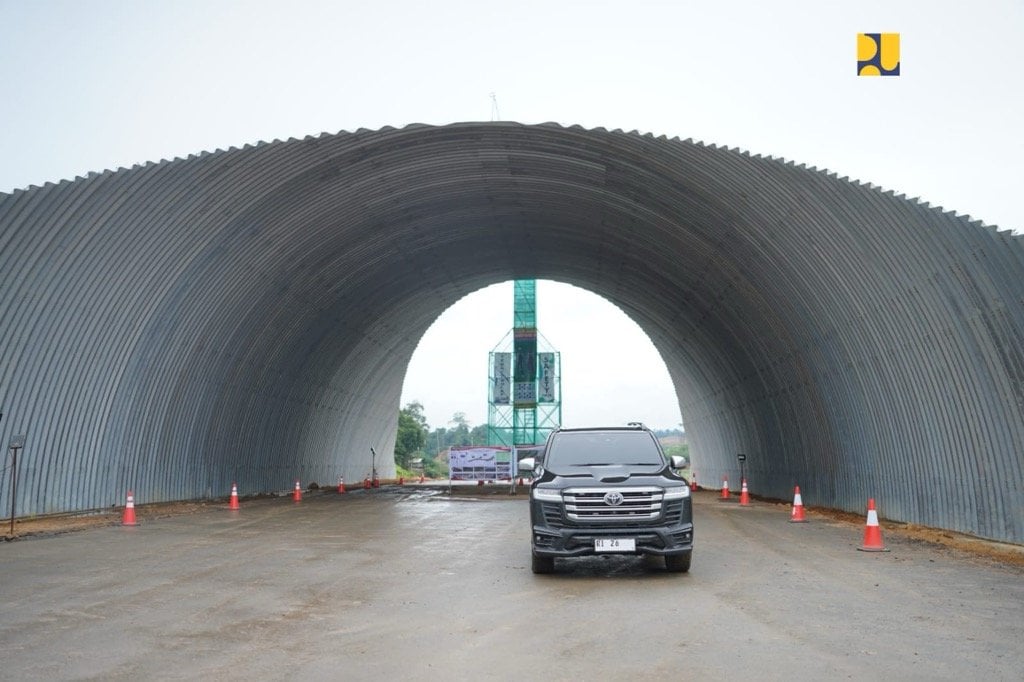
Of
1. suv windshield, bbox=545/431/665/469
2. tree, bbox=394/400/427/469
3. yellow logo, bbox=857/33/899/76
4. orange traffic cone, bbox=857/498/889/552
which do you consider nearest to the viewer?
suv windshield, bbox=545/431/665/469

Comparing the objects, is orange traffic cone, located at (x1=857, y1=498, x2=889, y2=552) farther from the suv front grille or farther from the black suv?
the suv front grille

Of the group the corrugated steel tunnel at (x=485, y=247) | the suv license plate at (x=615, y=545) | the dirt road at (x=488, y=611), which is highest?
the corrugated steel tunnel at (x=485, y=247)

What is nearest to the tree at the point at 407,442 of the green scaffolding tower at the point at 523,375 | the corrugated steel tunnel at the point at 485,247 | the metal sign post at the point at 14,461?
the green scaffolding tower at the point at 523,375

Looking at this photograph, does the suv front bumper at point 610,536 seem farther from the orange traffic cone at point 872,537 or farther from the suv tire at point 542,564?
the orange traffic cone at point 872,537

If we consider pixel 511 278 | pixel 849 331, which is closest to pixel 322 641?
pixel 849 331

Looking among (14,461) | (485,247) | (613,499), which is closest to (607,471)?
(613,499)

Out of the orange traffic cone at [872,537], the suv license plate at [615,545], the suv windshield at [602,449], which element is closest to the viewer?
the suv license plate at [615,545]

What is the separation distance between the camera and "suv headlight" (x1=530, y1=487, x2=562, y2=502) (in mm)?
11609

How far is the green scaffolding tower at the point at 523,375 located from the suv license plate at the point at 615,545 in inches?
1903

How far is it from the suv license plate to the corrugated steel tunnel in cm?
602

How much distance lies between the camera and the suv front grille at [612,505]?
11.5 metres

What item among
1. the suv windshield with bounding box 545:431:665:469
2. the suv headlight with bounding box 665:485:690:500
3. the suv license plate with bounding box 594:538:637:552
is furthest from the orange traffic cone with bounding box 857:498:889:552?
the suv license plate with bounding box 594:538:637:552

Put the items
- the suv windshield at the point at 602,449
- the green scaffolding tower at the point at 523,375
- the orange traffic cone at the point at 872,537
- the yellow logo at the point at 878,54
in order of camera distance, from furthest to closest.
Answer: the green scaffolding tower at the point at 523,375
the yellow logo at the point at 878,54
the orange traffic cone at the point at 872,537
the suv windshield at the point at 602,449

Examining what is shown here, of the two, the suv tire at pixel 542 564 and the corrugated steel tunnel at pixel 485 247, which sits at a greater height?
the corrugated steel tunnel at pixel 485 247
